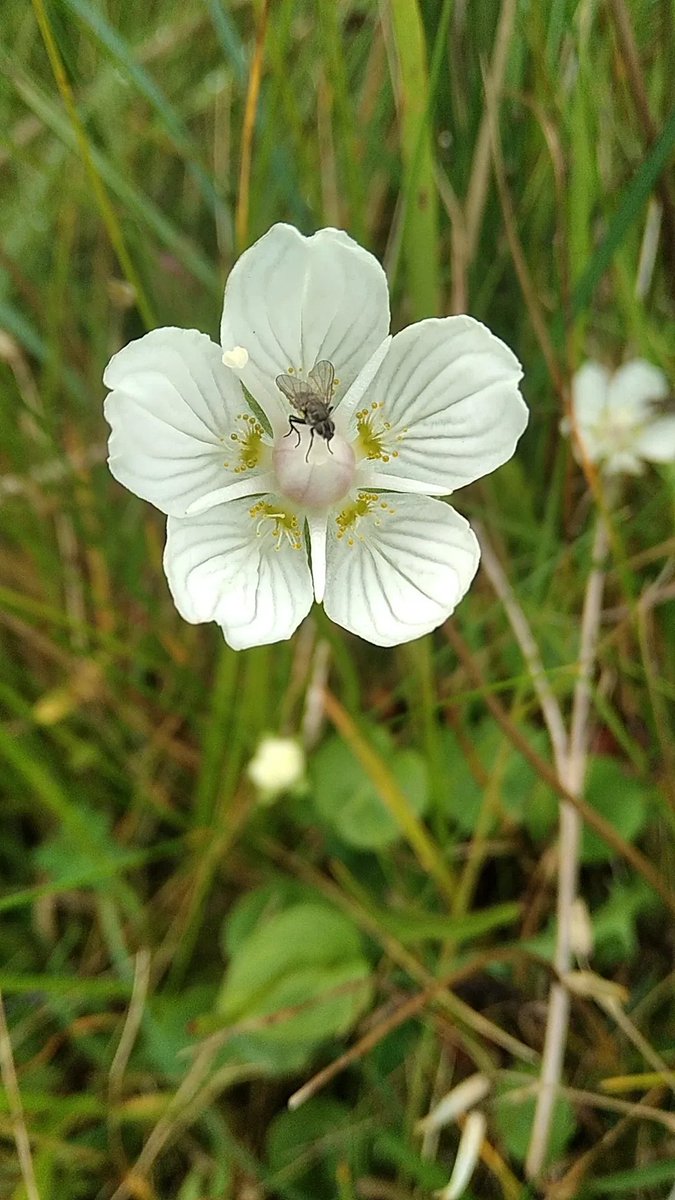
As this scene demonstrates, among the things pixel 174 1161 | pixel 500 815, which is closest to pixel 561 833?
pixel 500 815

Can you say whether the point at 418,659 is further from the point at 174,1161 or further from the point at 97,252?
the point at 97,252

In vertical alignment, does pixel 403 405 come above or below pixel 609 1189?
above

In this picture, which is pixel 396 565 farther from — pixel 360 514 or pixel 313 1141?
pixel 313 1141

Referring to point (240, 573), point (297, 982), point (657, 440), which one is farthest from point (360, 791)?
point (657, 440)

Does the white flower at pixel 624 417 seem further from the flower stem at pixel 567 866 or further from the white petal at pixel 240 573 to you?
the white petal at pixel 240 573

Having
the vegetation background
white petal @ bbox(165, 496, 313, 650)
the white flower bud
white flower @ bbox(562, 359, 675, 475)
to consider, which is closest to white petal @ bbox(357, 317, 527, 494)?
white petal @ bbox(165, 496, 313, 650)

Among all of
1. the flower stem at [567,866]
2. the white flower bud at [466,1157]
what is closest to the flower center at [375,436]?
the flower stem at [567,866]

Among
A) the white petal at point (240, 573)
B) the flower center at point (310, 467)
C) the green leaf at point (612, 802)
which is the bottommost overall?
the green leaf at point (612, 802)
